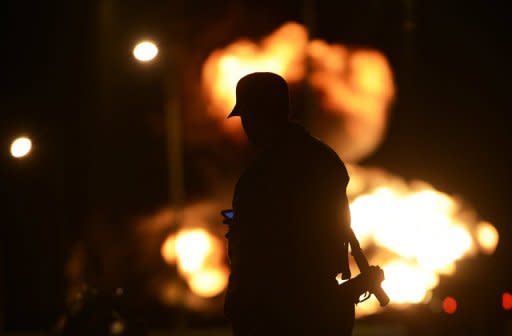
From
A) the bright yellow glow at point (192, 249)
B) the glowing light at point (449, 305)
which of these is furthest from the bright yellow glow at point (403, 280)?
the glowing light at point (449, 305)

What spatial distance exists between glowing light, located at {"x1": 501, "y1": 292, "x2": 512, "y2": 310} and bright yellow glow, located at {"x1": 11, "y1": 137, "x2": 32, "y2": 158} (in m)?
4.19

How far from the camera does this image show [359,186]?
1252 cm

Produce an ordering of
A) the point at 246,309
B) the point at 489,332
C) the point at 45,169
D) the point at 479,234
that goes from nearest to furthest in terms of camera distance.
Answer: the point at 246,309, the point at 489,332, the point at 479,234, the point at 45,169

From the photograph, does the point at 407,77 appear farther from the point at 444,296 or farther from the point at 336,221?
the point at 336,221

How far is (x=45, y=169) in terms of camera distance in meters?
11.6

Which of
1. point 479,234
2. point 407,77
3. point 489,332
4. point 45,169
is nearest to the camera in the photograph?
point 489,332

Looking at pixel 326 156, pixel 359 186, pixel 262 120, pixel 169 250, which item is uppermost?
pixel 359 186

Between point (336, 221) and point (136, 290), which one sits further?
point (136, 290)

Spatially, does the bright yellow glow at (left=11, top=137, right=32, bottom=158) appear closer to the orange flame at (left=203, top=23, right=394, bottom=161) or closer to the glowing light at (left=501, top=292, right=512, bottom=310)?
the glowing light at (left=501, top=292, right=512, bottom=310)

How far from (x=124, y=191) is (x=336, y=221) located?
9.23m

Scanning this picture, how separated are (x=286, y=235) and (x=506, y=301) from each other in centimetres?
553

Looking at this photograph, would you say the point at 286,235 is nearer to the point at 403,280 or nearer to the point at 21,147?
the point at 21,147

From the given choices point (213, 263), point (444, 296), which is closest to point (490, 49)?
point (213, 263)

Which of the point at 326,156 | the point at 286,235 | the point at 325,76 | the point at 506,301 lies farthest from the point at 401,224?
the point at 286,235
